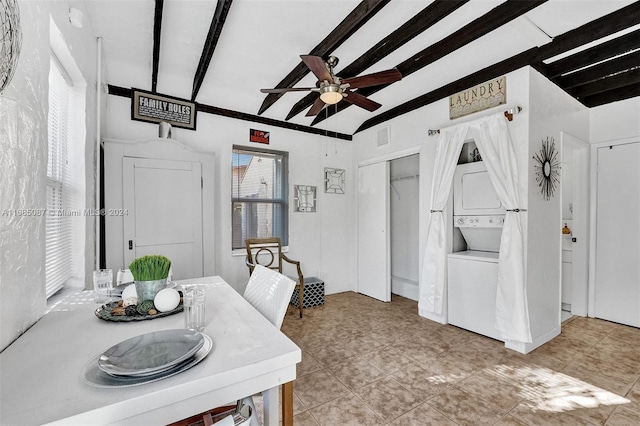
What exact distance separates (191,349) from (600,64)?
170 inches

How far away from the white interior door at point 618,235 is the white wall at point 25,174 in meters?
5.14

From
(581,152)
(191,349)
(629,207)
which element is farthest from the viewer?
(581,152)

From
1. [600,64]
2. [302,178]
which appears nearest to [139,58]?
[302,178]

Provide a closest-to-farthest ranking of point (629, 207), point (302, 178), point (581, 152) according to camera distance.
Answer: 1. point (629, 207)
2. point (581, 152)
3. point (302, 178)

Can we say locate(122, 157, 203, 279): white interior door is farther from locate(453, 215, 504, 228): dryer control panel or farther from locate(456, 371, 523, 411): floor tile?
locate(453, 215, 504, 228): dryer control panel

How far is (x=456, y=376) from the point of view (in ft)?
7.43

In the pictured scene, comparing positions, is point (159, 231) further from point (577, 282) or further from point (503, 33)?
point (577, 282)

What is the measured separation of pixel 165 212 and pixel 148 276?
1803 mm

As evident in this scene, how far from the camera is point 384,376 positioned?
229 centimetres

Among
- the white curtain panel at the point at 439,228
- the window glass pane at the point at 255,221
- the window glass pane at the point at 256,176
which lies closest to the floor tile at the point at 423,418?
the white curtain panel at the point at 439,228

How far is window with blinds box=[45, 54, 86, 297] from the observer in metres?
1.70

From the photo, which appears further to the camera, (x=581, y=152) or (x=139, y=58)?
(x=581, y=152)

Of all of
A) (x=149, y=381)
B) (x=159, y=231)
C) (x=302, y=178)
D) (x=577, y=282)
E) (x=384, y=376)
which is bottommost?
(x=384, y=376)

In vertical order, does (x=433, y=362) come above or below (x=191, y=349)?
below
